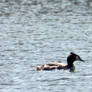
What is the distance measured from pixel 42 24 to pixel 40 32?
382 cm

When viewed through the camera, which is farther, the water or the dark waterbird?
the dark waterbird

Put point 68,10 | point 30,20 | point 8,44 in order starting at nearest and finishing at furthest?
point 8,44, point 30,20, point 68,10

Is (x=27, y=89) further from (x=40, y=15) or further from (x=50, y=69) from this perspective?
(x=40, y=15)

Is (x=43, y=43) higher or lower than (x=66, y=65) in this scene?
higher

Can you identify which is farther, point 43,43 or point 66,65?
point 43,43

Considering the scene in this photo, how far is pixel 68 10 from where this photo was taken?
47.9 meters

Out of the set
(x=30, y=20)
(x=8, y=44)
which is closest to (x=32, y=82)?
(x=8, y=44)

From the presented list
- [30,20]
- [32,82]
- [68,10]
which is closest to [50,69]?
[32,82]

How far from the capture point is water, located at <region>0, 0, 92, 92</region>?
23859mm

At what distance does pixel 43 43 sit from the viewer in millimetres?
32656

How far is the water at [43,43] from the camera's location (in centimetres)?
2386

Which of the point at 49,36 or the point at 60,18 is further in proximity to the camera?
the point at 60,18

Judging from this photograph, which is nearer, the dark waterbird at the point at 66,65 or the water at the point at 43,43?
the water at the point at 43,43

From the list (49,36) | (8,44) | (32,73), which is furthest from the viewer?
(49,36)
